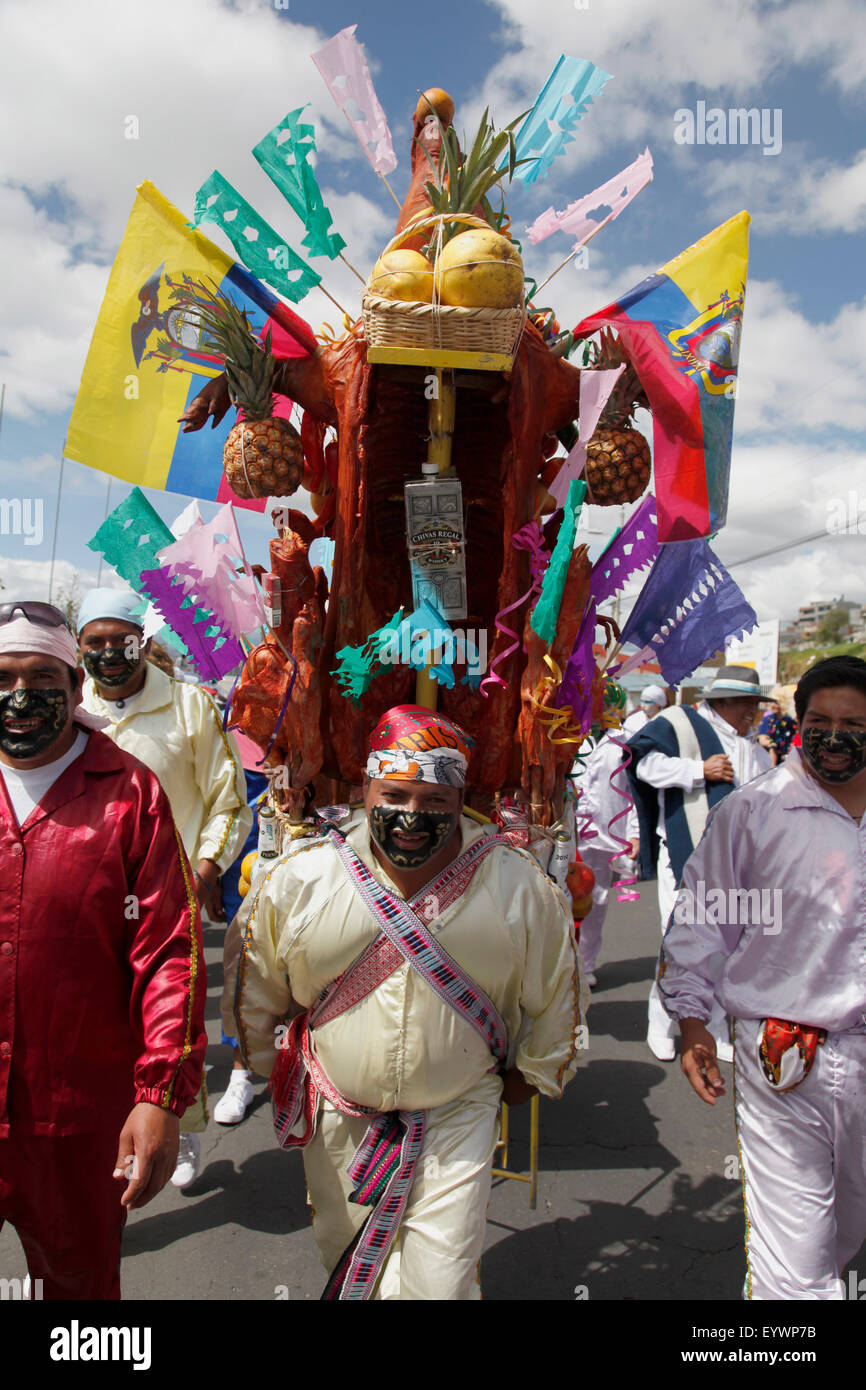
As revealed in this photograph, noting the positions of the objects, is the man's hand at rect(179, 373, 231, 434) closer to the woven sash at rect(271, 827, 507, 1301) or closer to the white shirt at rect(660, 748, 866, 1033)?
the woven sash at rect(271, 827, 507, 1301)

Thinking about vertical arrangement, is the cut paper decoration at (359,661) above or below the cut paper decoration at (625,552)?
below

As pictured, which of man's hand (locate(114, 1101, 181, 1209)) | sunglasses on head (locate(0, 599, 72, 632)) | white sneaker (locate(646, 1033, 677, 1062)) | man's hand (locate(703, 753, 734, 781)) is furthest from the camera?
white sneaker (locate(646, 1033, 677, 1062))

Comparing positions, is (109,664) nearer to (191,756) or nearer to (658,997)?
(191,756)

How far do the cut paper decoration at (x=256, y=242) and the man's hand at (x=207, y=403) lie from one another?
0.32m

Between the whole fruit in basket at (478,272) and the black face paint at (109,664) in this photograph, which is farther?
→ the black face paint at (109,664)

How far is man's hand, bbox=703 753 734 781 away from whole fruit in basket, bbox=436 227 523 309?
119 inches

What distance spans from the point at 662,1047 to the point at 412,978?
10.7 feet

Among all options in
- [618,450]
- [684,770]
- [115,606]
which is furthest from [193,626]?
[684,770]

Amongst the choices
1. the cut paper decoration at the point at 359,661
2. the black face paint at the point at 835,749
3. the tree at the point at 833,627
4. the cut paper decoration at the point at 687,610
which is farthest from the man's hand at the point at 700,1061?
the tree at the point at 833,627

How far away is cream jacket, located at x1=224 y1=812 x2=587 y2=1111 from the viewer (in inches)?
85.2

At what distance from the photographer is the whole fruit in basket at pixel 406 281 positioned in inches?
87.4

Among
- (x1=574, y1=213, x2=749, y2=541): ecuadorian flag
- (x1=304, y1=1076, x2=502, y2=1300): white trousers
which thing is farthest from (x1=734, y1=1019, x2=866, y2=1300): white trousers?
(x1=574, y1=213, x2=749, y2=541): ecuadorian flag

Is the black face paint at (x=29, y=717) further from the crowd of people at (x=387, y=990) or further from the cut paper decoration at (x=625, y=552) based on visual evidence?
the cut paper decoration at (x=625, y=552)
